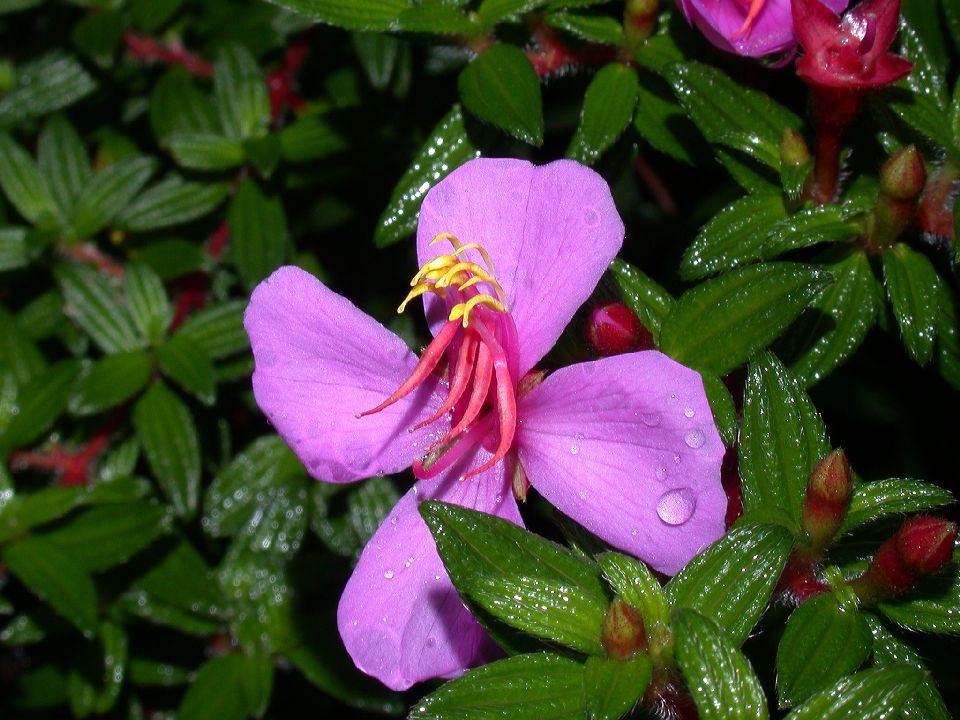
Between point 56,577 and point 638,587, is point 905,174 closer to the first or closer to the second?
point 638,587

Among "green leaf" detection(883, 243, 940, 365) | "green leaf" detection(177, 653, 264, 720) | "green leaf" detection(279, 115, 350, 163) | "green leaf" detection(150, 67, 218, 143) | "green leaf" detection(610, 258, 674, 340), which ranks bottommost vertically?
"green leaf" detection(177, 653, 264, 720)

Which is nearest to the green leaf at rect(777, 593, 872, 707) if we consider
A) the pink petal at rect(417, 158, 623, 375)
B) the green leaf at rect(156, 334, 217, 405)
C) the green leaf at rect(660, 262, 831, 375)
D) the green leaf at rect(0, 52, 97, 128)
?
the green leaf at rect(660, 262, 831, 375)

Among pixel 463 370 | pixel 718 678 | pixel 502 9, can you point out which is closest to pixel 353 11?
pixel 502 9

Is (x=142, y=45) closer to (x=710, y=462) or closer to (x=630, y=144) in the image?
(x=630, y=144)

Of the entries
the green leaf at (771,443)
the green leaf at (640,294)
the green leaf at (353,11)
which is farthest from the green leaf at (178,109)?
the green leaf at (771,443)

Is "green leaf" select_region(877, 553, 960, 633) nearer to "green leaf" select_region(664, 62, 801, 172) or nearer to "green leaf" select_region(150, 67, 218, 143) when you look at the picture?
"green leaf" select_region(664, 62, 801, 172)
